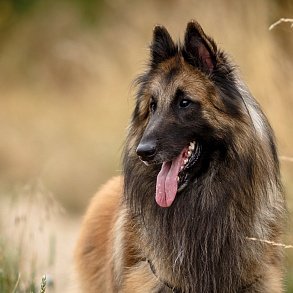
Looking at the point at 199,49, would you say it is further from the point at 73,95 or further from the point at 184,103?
the point at 73,95

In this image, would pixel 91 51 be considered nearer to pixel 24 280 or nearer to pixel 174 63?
pixel 24 280

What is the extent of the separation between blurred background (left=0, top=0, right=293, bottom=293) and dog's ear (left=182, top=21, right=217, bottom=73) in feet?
2.39

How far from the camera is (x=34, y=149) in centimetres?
1806

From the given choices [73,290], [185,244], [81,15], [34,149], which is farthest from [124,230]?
[81,15]

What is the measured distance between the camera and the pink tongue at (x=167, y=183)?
7309 millimetres

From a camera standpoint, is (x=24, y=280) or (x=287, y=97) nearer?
(x=24, y=280)

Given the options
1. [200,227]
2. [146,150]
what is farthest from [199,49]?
[200,227]

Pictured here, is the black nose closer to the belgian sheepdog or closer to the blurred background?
the belgian sheepdog

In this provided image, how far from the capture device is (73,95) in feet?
64.7

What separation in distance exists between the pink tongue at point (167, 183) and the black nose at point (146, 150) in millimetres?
215

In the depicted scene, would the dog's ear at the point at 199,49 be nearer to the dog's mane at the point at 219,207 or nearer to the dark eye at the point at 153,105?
the dog's mane at the point at 219,207

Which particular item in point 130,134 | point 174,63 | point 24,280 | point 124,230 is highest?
point 174,63

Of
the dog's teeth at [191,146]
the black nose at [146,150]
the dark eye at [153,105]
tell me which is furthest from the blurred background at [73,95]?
the black nose at [146,150]

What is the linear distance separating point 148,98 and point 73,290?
6.59 ft
